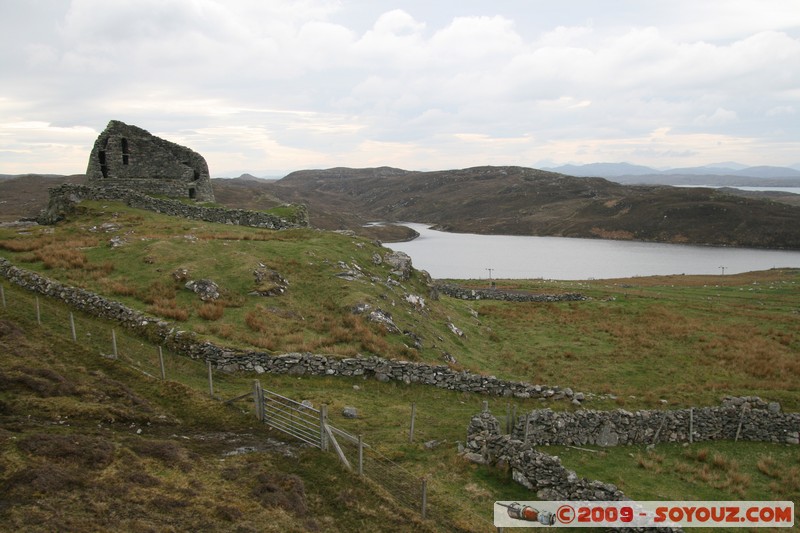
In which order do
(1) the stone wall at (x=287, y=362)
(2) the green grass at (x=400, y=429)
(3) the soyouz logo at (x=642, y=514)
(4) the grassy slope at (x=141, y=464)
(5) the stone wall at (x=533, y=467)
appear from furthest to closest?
A: (1) the stone wall at (x=287, y=362) → (5) the stone wall at (x=533, y=467) → (2) the green grass at (x=400, y=429) → (3) the soyouz logo at (x=642, y=514) → (4) the grassy slope at (x=141, y=464)

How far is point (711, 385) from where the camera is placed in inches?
1056

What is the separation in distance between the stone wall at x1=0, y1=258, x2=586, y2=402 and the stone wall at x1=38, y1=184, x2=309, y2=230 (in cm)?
1914

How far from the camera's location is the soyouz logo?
13.4m

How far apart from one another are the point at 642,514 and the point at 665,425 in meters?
8.39

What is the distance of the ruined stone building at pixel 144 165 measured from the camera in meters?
45.0

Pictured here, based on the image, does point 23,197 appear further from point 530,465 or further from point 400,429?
point 530,465

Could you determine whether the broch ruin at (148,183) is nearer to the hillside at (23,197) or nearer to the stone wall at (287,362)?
the stone wall at (287,362)

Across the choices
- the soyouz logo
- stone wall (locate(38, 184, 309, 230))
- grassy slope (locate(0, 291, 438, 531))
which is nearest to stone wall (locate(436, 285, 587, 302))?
stone wall (locate(38, 184, 309, 230))

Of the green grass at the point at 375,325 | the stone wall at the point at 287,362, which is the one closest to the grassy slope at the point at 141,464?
the stone wall at the point at 287,362

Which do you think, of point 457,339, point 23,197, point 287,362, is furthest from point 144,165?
point 23,197

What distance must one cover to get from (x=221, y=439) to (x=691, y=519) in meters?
14.6

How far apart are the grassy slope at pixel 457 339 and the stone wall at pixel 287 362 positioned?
76 centimetres

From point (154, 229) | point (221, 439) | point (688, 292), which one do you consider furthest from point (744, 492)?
point (688, 292)

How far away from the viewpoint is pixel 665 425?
20.2m
